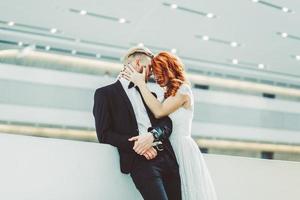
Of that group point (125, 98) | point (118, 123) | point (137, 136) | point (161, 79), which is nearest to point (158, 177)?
point (137, 136)

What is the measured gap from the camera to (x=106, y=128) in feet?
7.51

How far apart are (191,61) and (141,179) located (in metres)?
9.34

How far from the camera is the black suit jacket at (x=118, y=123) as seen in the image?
229 cm

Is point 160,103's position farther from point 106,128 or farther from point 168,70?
point 106,128

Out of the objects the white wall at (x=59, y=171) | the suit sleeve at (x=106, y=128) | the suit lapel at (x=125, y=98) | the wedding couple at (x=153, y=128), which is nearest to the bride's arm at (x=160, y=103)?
the wedding couple at (x=153, y=128)

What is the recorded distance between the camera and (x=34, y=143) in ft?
7.77

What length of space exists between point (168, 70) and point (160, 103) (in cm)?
21

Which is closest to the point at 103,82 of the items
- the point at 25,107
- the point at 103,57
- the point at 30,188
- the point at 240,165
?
the point at 103,57

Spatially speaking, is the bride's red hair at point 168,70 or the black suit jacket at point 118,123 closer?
the black suit jacket at point 118,123

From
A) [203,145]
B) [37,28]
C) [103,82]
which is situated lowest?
[203,145]

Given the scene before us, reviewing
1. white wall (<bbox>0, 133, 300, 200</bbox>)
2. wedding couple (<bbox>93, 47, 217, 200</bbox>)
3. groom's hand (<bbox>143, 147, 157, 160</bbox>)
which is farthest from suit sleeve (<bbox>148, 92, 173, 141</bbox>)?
white wall (<bbox>0, 133, 300, 200</bbox>)

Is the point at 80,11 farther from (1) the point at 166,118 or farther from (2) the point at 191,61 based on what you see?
(1) the point at 166,118

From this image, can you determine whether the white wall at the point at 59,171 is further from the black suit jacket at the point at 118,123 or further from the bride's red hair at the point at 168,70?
the bride's red hair at the point at 168,70

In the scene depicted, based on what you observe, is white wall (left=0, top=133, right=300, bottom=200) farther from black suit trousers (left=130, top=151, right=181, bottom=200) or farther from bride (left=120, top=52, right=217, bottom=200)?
bride (left=120, top=52, right=217, bottom=200)
